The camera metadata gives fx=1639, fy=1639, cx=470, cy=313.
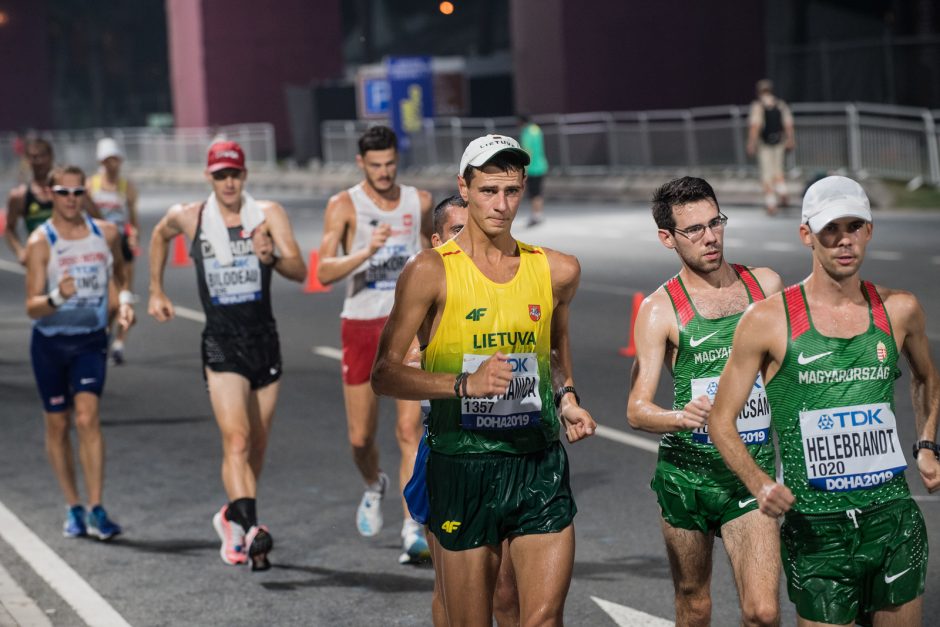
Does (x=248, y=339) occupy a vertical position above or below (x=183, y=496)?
above

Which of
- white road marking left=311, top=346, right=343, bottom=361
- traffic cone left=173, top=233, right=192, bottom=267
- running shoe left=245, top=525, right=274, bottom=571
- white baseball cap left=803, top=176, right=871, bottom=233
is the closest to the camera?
white baseball cap left=803, top=176, right=871, bottom=233

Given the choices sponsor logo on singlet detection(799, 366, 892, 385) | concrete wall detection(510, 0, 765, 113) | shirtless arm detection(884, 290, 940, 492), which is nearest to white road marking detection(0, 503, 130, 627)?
sponsor logo on singlet detection(799, 366, 892, 385)

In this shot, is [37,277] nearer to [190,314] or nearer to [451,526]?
[451,526]

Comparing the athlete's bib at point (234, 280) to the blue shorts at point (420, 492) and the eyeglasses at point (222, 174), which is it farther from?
the blue shorts at point (420, 492)

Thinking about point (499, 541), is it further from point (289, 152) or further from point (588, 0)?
point (289, 152)

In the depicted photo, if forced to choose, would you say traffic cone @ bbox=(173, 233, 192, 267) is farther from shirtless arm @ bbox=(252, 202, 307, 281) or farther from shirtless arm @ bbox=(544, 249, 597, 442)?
shirtless arm @ bbox=(544, 249, 597, 442)

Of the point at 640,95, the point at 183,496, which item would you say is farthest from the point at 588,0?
the point at 183,496

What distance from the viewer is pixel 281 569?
839 cm

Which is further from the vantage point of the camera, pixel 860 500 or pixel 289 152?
pixel 289 152

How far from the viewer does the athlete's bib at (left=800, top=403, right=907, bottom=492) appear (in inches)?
201

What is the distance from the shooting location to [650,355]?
19.7ft

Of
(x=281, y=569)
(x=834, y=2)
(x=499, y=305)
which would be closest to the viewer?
(x=499, y=305)

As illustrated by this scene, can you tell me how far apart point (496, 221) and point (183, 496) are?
4999mm

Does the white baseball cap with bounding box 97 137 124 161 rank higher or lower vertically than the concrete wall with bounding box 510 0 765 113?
lower
